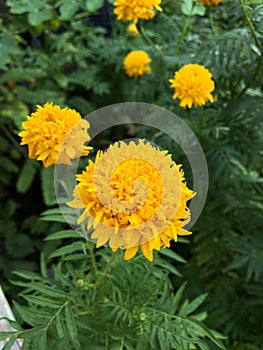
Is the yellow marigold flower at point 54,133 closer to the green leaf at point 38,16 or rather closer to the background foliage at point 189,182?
the background foliage at point 189,182

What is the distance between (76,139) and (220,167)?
0.71 metres

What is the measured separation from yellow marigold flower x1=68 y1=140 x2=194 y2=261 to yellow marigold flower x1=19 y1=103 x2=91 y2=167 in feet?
0.37

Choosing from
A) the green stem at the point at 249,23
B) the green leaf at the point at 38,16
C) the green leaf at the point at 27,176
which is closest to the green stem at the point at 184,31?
the green stem at the point at 249,23

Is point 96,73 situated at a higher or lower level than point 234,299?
higher

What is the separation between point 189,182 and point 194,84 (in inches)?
10.8

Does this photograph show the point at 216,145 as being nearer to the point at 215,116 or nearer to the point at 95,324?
the point at 215,116

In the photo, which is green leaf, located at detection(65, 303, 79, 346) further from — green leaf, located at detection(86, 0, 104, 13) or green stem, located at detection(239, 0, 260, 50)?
green leaf, located at detection(86, 0, 104, 13)

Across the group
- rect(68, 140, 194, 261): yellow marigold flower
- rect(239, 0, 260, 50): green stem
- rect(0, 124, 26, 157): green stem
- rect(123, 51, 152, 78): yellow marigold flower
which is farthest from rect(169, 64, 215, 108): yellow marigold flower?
rect(0, 124, 26, 157): green stem

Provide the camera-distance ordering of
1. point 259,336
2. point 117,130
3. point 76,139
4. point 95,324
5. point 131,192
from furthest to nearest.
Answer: point 117,130
point 259,336
point 95,324
point 76,139
point 131,192

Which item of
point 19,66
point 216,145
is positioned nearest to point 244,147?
point 216,145

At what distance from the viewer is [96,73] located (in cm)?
202

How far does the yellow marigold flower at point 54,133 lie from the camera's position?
0.76 meters

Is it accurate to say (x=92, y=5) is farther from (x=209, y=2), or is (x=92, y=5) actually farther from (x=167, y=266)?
(x=167, y=266)

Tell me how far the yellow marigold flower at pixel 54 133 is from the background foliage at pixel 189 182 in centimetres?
22
